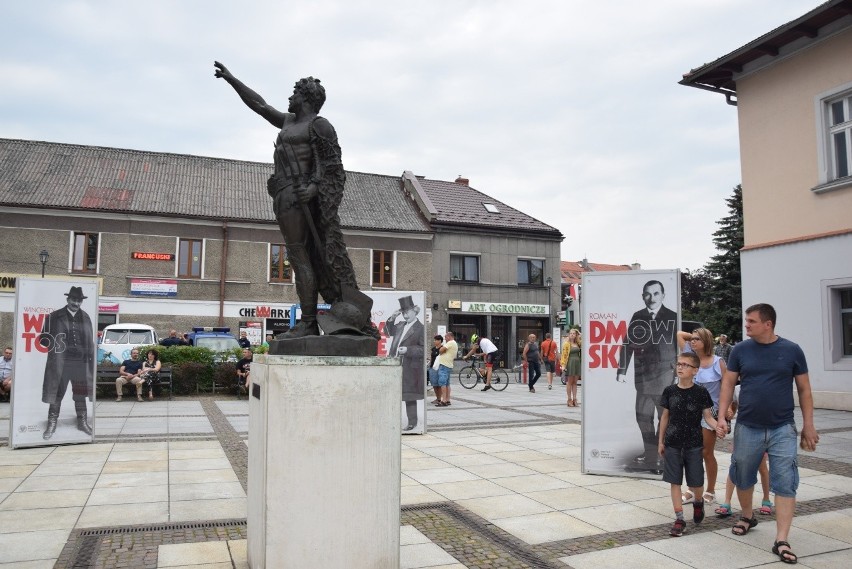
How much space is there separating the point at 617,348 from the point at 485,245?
2827cm

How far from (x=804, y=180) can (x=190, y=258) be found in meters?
24.3

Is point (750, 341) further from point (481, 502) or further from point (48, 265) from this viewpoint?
point (48, 265)

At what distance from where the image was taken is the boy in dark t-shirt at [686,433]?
5496 millimetres

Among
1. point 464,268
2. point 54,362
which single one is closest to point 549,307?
point 464,268

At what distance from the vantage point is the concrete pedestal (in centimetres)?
383

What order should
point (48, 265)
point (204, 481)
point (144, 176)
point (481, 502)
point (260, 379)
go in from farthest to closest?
1. point (144, 176)
2. point (48, 265)
3. point (204, 481)
4. point (481, 502)
5. point (260, 379)

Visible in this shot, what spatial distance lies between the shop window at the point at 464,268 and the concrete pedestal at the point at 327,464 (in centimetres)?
3084

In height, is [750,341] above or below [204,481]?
above

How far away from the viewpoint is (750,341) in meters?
5.18

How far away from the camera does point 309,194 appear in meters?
4.44

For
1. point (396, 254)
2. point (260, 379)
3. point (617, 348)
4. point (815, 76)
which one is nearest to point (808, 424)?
point (617, 348)

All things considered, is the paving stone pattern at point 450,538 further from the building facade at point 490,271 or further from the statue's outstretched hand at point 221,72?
the building facade at point 490,271

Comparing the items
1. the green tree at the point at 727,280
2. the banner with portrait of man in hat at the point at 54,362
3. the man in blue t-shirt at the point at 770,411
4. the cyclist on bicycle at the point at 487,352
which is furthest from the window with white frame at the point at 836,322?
the green tree at the point at 727,280

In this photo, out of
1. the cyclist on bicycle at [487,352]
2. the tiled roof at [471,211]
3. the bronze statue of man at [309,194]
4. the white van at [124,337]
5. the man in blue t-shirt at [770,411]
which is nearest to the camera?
the bronze statue of man at [309,194]
